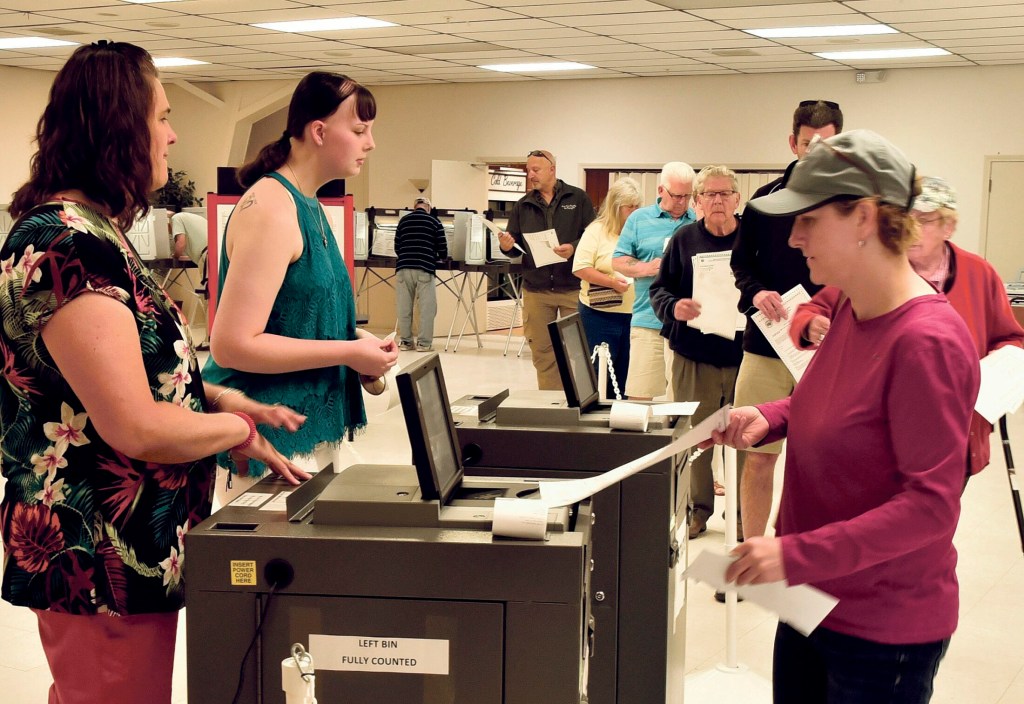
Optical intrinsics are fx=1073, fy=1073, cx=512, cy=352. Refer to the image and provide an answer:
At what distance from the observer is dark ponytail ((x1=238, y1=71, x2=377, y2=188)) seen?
2143mm

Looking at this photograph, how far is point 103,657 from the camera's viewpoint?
4.66 ft

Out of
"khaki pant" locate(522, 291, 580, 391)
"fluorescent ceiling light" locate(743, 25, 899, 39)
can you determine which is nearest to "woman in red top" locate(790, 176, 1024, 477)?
"khaki pant" locate(522, 291, 580, 391)

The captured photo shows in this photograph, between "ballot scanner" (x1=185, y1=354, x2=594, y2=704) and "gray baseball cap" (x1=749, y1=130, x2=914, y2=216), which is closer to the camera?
"ballot scanner" (x1=185, y1=354, x2=594, y2=704)

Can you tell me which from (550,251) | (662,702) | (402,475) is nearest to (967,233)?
(550,251)

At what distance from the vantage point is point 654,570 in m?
2.20

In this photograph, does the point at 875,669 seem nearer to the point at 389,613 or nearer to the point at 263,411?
the point at 389,613

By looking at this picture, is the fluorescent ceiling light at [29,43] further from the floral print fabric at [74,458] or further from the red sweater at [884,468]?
the red sweater at [884,468]

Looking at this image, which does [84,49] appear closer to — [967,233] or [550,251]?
[550,251]

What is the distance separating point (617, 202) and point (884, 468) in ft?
14.7

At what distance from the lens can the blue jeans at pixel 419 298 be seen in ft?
35.9

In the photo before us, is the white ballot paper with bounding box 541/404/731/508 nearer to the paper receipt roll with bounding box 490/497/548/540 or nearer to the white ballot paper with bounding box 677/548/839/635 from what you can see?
the paper receipt roll with bounding box 490/497/548/540

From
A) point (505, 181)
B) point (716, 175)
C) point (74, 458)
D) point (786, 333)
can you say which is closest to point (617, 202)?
point (716, 175)

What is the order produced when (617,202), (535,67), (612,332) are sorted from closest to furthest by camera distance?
1. (612,332)
2. (617,202)
3. (535,67)

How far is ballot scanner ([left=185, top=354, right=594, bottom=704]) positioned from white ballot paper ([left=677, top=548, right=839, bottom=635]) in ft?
0.72
